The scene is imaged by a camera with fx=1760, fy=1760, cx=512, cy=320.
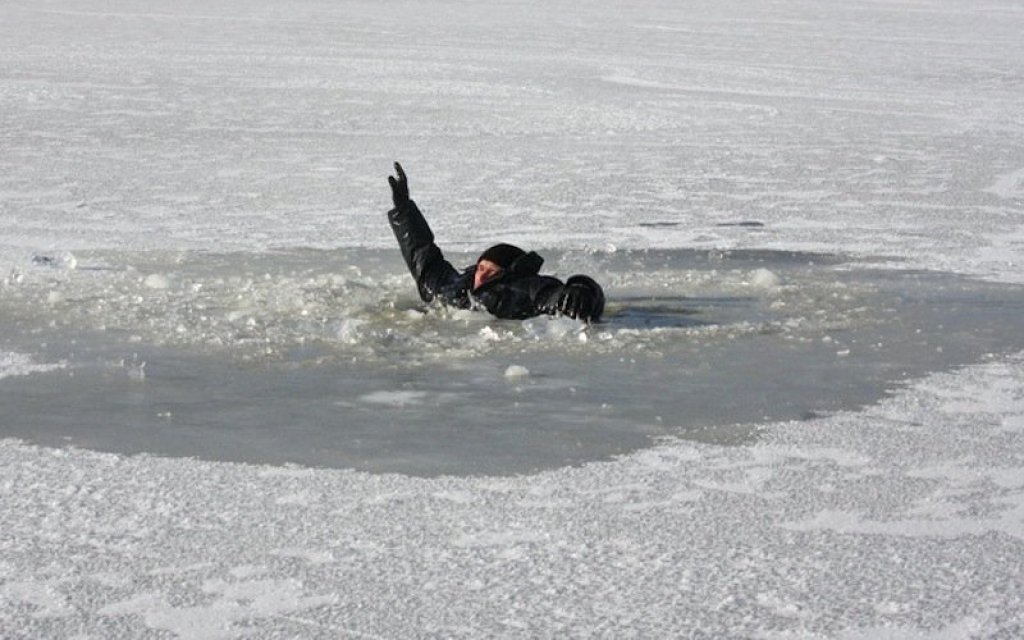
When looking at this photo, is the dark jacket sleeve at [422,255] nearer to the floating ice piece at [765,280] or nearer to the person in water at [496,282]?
the person in water at [496,282]

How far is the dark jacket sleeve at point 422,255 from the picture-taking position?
23.5 ft

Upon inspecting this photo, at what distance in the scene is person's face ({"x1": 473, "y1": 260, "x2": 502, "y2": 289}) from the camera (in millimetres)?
6949

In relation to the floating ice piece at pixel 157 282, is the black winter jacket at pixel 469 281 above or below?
above

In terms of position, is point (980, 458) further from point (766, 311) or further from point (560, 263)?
point (560, 263)

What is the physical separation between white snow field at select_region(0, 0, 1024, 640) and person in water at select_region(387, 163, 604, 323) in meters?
0.12

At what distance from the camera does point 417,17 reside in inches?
1299

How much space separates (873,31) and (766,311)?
84.3 feet

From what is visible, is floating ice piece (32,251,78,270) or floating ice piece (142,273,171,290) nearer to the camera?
floating ice piece (142,273,171,290)

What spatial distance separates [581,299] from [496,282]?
40 centimetres

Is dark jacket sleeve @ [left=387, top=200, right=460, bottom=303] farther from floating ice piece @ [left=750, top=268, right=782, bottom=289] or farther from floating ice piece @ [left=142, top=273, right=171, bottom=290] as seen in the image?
floating ice piece @ [left=750, top=268, right=782, bottom=289]

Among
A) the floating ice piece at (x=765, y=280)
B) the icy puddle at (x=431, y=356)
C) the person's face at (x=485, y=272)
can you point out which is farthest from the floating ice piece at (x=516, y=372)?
the floating ice piece at (x=765, y=280)

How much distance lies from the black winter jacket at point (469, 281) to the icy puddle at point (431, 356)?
0.28 feet

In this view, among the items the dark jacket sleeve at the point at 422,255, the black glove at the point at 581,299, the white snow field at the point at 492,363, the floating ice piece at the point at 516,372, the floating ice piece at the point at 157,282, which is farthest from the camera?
the floating ice piece at the point at 157,282

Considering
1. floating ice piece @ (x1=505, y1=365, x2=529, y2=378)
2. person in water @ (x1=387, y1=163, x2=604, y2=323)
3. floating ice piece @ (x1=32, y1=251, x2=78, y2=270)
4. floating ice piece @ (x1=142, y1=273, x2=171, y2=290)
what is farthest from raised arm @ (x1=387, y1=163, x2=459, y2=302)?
floating ice piece @ (x1=32, y1=251, x2=78, y2=270)
